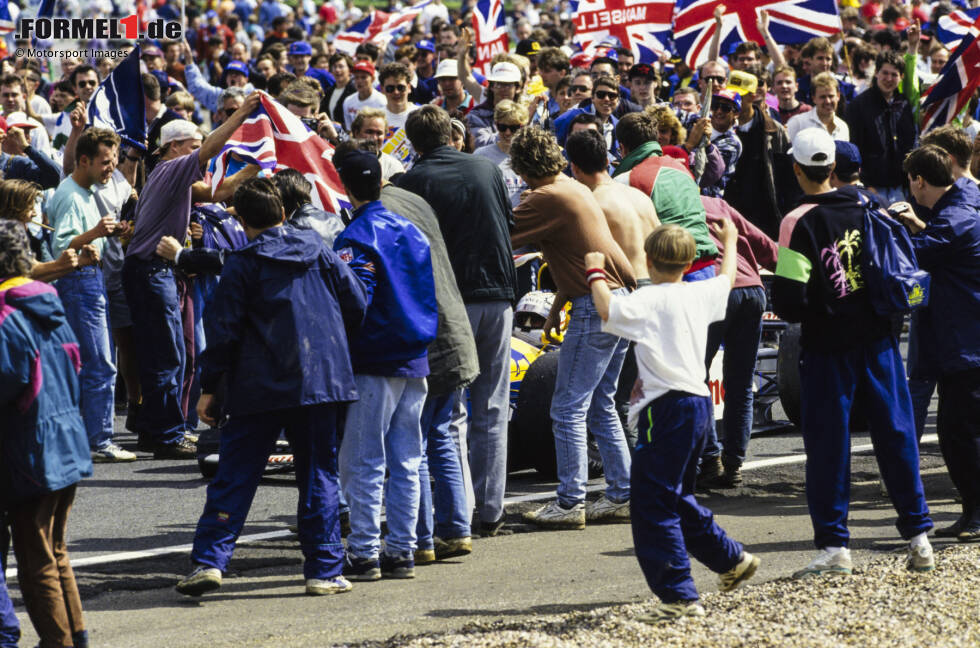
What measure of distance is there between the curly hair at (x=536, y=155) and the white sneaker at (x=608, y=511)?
1835 mm

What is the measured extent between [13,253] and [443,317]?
7.67ft

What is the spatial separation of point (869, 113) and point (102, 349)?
8.35 m

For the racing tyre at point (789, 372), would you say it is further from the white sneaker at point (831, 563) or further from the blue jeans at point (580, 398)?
the white sneaker at point (831, 563)

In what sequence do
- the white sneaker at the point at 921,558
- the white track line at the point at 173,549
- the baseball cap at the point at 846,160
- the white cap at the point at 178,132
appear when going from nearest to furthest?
the white sneaker at the point at 921,558 < the baseball cap at the point at 846,160 < the white track line at the point at 173,549 < the white cap at the point at 178,132


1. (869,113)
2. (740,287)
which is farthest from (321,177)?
(869,113)

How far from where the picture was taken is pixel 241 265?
6.56 m

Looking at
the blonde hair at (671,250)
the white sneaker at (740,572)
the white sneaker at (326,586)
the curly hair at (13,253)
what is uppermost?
the curly hair at (13,253)

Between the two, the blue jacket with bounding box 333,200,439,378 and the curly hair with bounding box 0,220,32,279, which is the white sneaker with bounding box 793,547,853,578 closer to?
the blue jacket with bounding box 333,200,439,378

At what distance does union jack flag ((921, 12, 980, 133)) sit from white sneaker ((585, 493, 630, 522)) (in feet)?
19.6

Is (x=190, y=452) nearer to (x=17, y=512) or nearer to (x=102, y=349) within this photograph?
(x=102, y=349)

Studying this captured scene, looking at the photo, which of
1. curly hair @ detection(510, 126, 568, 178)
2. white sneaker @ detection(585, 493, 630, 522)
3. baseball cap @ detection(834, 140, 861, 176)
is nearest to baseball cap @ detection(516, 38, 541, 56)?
curly hair @ detection(510, 126, 568, 178)

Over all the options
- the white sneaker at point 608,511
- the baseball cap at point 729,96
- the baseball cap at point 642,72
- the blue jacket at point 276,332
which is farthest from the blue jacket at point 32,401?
the baseball cap at point 642,72

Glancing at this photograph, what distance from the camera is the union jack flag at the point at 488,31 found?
17094 millimetres

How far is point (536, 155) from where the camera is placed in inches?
307
